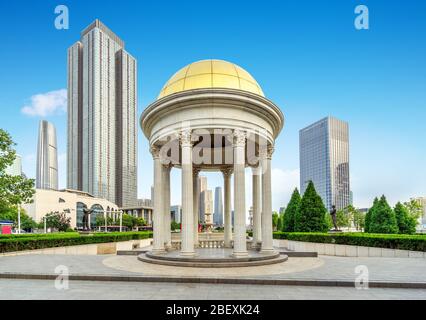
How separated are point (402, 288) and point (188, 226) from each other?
909cm

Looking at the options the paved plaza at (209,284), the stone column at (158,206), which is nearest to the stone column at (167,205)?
the stone column at (158,206)

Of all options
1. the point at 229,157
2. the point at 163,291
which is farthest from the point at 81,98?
the point at 163,291

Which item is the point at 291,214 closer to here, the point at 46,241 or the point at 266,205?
the point at 266,205

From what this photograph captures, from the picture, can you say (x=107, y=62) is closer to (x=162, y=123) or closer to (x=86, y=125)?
(x=86, y=125)

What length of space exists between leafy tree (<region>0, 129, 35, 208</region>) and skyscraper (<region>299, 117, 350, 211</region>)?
162 meters

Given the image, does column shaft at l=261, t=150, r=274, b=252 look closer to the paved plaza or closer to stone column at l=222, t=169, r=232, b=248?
the paved plaza

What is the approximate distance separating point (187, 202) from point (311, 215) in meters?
21.5

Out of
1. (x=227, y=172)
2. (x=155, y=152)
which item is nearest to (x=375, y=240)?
(x=227, y=172)

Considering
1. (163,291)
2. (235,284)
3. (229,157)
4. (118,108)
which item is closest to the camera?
(163,291)

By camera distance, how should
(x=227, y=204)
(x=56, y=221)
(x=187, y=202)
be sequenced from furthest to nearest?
(x=56, y=221) → (x=227, y=204) → (x=187, y=202)

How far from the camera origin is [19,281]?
1179 cm

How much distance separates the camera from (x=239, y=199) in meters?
15.3

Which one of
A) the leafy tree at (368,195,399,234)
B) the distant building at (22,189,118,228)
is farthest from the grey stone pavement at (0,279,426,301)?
the distant building at (22,189,118,228)

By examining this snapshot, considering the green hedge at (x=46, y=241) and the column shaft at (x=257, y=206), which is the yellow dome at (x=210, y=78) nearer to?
the column shaft at (x=257, y=206)
